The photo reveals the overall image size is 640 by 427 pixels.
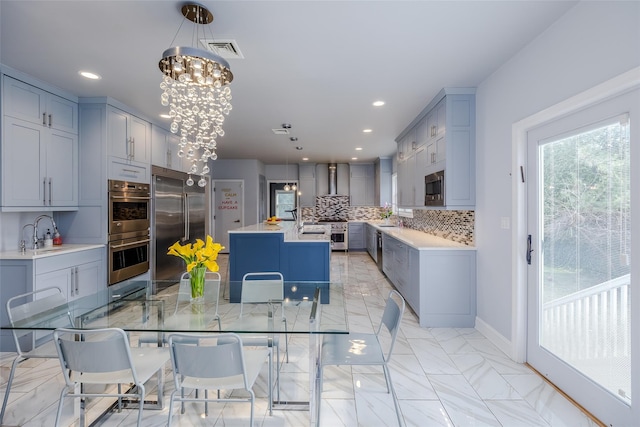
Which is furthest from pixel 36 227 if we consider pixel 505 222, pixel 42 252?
pixel 505 222

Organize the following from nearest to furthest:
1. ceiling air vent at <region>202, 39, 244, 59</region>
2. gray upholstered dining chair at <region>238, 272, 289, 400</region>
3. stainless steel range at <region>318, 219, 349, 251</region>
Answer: gray upholstered dining chair at <region>238, 272, 289, 400</region>
ceiling air vent at <region>202, 39, 244, 59</region>
stainless steel range at <region>318, 219, 349, 251</region>

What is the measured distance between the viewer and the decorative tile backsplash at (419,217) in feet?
12.5

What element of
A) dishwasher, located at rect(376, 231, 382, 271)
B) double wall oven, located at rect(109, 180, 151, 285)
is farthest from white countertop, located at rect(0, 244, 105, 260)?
dishwasher, located at rect(376, 231, 382, 271)

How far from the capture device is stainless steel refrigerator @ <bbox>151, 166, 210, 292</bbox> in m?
4.61

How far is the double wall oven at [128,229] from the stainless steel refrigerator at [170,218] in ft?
0.51

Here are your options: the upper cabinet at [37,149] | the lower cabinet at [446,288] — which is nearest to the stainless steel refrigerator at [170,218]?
the upper cabinet at [37,149]

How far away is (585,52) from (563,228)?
115 centimetres

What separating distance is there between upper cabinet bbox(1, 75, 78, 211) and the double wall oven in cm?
43

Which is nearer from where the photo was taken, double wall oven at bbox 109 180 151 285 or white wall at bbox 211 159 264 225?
double wall oven at bbox 109 180 151 285

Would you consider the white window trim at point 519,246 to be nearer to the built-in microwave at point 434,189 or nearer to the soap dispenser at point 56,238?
the built-in microwave at point 434,189

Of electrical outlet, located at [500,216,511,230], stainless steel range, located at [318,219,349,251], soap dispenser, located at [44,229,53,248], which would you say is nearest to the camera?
electrical outlet, located at [500,216,511,230]

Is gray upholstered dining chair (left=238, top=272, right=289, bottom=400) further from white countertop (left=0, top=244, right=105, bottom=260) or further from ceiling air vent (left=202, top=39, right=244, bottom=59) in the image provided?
white countertop (left=0, top=244, right=105, bottom=260)

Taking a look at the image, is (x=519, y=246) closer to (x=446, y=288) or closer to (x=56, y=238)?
(x=446, y=288)

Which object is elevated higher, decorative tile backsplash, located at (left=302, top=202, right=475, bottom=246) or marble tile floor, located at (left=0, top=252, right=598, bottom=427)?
decorative tile backsplash, located at (left=302, top=202, right=475, bottom=246)
